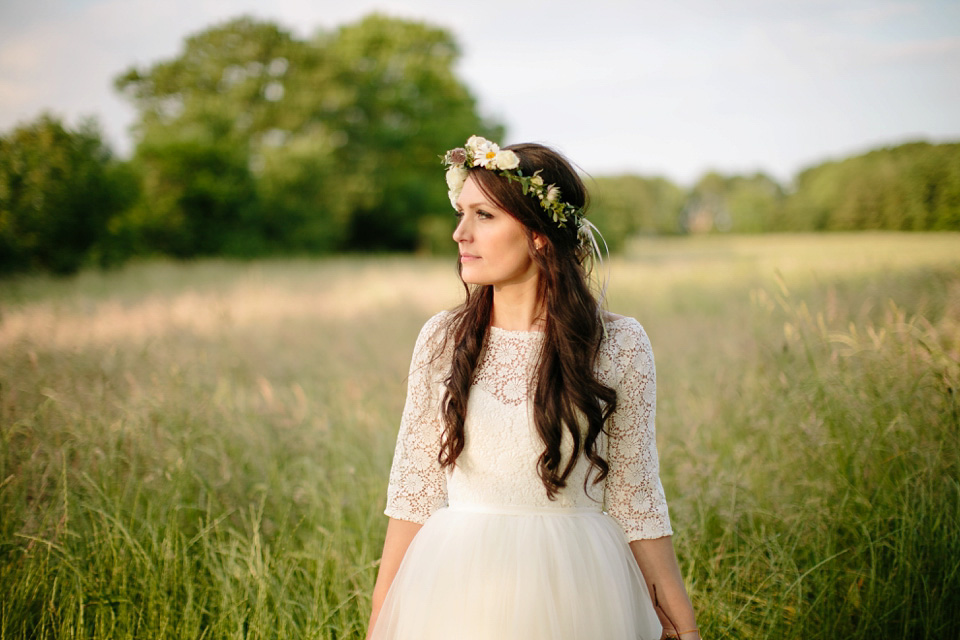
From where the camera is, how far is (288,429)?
11.6 ft

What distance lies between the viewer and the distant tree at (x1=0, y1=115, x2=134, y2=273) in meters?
9.52

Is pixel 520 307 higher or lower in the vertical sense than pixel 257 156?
lower

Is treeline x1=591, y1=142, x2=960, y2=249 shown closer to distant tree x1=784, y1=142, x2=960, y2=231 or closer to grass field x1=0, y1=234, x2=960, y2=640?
distant tree x1=784, y1=142, x2=960, y2=231

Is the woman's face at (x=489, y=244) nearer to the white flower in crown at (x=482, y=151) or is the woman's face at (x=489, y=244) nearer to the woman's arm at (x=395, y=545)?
the white flower in crown at (x=482, y=151)

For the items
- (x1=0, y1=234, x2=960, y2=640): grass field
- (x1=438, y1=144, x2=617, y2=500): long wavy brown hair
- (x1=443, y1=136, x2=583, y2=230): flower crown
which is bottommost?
(x1=0, y1=234, x2=960, y2=640): grass field

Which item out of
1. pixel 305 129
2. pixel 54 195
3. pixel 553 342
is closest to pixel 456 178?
pixel 553 342

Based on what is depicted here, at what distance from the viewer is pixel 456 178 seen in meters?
1.78

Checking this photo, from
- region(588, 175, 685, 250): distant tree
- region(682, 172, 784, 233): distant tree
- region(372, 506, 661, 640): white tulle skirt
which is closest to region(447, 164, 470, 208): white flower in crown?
region(372, 506, 661, 640): white tulle skirt

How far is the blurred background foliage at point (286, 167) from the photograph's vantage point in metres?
9.73

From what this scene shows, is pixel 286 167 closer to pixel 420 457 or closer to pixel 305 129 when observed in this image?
pixel 305 129

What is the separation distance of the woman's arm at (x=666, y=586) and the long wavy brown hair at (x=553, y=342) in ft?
0.78

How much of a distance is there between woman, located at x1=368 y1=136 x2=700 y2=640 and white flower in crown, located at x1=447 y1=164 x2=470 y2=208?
0.17 ft

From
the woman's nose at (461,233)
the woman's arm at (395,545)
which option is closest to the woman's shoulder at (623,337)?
the woman's nose at (461,233)

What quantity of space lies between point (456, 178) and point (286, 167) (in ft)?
69.2
